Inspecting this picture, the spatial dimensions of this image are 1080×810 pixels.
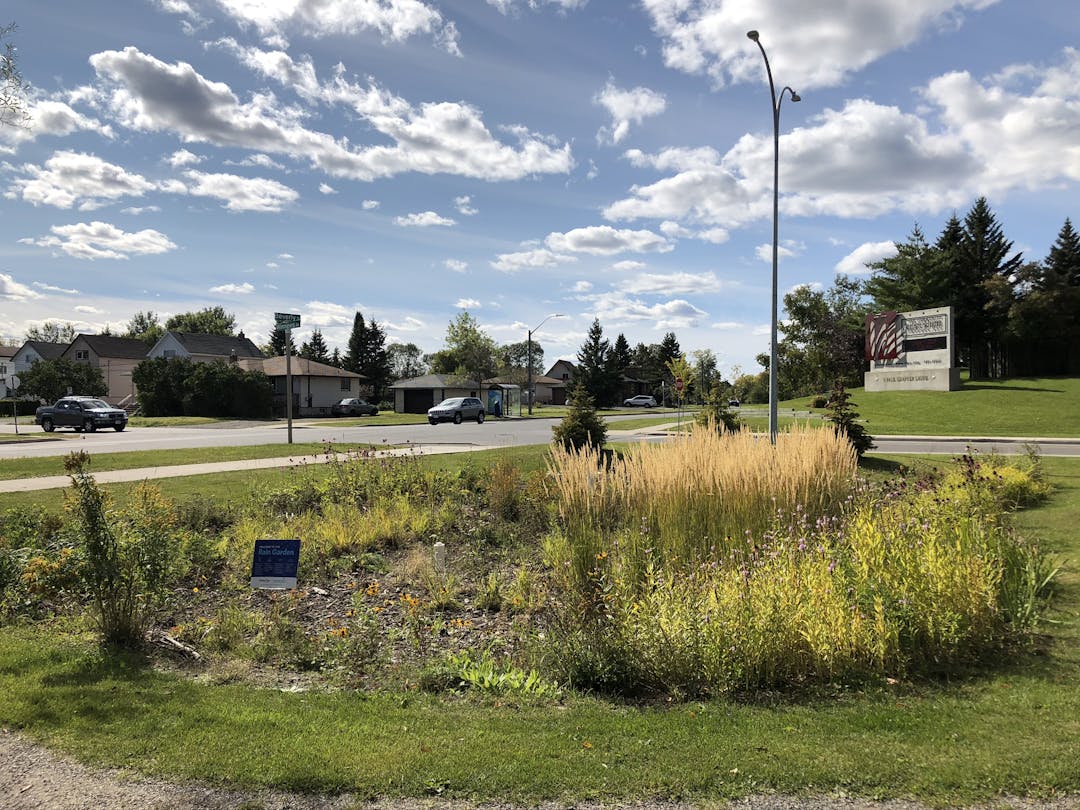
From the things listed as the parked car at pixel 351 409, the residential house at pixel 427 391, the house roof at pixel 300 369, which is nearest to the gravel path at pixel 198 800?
the parked car at pixel 351 409

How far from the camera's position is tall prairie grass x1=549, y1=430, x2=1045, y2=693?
446 cm

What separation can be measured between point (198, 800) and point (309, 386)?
2293 inches

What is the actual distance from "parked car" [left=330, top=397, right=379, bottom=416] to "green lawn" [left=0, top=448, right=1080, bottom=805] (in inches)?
2043

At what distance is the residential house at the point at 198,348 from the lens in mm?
66750

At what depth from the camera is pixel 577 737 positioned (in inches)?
145

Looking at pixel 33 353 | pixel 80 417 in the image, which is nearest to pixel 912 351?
pixel 80 417

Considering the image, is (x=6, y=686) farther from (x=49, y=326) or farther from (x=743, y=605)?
(x=49, y=326)

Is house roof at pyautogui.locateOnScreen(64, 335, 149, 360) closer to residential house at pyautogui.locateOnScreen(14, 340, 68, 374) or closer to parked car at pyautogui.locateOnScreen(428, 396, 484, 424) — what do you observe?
residential house at pyautogui.locateOnScreen(14, 340, 68, 374)

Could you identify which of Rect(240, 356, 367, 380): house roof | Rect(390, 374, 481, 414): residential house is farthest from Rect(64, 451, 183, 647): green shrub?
Rect(240, 356, 367, 380): house roof

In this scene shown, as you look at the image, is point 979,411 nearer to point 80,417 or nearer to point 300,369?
point 80,417

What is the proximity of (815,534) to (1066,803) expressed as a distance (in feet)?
10.5

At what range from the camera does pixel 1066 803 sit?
9.93ft

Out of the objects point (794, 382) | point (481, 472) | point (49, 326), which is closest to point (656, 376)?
point (794, 382)

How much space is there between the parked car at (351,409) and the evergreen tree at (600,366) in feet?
88.8
